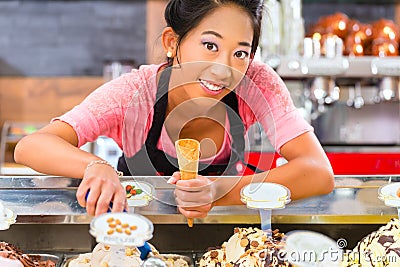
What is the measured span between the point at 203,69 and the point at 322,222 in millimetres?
429

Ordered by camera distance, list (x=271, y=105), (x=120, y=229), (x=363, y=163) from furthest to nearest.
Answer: (x=363, y=163) < (x=271, y=105) < (x=120, y=229)

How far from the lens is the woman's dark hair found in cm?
149

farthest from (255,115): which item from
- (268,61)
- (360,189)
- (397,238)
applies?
(268,61)

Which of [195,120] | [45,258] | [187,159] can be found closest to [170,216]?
[187,159]

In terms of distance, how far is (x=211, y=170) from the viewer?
5.49ft

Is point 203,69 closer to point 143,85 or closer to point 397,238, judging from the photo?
point 143,85

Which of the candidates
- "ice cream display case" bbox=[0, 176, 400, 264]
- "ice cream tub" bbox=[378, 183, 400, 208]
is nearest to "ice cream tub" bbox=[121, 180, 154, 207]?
"ice cream display case" bbox=[0, 176, 400, 264]

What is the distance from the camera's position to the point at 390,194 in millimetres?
1301

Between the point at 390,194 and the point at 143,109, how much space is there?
0.64 m

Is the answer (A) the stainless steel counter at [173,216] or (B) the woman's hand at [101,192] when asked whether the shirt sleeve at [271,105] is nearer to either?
(A) the stainless steel counter at [173,216]

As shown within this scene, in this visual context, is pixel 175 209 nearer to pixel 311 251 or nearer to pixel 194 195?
pixel 194 195

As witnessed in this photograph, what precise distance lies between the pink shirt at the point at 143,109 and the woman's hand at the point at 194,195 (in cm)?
32

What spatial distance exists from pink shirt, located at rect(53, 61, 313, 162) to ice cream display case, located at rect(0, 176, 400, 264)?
0.69ft

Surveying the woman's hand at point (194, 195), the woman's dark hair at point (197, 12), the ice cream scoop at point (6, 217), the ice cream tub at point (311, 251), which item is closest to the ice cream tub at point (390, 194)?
the ice cream tub at point (311, 251)
